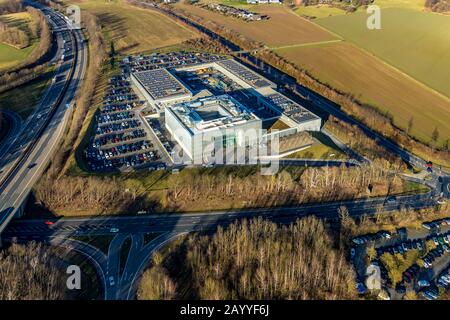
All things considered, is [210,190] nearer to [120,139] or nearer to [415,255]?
[120,139]

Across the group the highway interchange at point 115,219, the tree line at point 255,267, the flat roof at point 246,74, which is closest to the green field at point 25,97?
the highway interchange at point 115,219

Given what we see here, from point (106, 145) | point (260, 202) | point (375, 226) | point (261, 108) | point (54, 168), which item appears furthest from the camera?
point (261, 108)

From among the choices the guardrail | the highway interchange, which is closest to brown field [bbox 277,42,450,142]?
the highway interchange

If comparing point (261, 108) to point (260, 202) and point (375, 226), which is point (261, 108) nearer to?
point (260, 202)

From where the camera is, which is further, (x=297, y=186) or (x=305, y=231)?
(x=297, y=186)

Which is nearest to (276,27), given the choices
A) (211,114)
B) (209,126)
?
(211,114)

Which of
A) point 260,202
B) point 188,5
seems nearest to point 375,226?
point 260,202

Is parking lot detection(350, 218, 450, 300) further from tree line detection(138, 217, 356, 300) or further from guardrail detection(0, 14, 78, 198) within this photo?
guardrail detection(0, 14, 78, 198)
